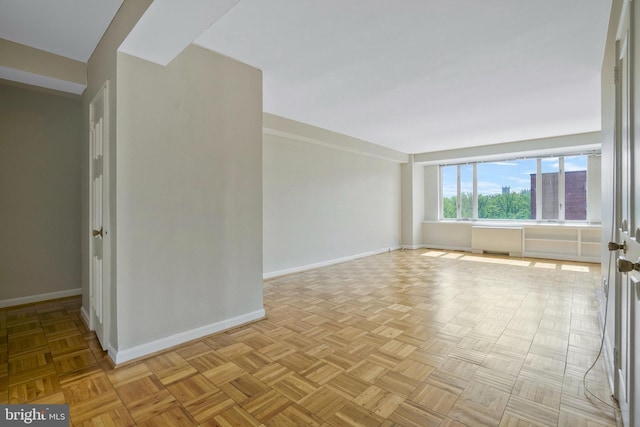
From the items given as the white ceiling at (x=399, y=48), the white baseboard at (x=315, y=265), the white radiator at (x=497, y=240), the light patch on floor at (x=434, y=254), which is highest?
the white ceiling at (x=399, y=48)

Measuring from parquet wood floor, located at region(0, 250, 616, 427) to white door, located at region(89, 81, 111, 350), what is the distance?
256 mm

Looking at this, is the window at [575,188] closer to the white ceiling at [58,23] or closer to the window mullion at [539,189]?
the window mullion at [539,189]

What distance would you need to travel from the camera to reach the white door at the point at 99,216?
2.25 metres

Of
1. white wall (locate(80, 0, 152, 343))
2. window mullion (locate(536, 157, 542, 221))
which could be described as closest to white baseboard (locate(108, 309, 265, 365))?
white wall (locate(80, 0, 152, 343))

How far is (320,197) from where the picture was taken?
555 cm

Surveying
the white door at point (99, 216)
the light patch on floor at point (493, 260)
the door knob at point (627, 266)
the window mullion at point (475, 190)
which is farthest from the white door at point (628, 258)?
the window mullion at point (475, 190)

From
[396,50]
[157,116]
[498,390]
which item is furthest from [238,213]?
[498,390]

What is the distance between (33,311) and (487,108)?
5715mm

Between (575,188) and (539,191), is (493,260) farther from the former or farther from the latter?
(575,188)

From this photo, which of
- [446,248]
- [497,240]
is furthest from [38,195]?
[497,240]

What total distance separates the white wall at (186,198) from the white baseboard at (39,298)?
219cm

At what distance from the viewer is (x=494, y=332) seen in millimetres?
2609

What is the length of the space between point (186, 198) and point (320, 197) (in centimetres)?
328

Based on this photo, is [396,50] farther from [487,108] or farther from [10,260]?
[10,260]
